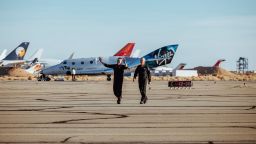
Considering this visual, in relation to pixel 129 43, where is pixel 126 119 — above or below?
below

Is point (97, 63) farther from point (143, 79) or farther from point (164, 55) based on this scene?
point (143, 79)

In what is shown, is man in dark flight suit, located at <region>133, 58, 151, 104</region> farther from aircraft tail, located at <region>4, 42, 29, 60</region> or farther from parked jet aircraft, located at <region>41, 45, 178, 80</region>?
aircraft tail, located at <region>4, 42, 29, 60</region>

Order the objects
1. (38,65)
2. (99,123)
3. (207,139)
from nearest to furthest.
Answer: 1. (207,139)
2. (99,123)
3. (38,65)

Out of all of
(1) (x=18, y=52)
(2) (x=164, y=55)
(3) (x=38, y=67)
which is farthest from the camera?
(3) (x=38, y=67)

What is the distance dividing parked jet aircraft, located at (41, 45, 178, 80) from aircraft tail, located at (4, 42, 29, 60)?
44.8 m

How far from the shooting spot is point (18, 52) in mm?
113625

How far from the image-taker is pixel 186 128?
9492 millimetres

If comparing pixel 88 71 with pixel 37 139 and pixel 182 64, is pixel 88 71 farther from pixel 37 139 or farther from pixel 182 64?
pixel 182 64

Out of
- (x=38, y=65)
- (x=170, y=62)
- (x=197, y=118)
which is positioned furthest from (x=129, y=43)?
(x=197, y=118)

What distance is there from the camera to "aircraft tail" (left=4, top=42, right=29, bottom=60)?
11338cm

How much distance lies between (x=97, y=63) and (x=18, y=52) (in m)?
48.6

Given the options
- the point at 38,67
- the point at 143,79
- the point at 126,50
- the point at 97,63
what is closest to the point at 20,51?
the point at 38,67

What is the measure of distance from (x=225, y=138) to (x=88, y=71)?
61930 millimetres

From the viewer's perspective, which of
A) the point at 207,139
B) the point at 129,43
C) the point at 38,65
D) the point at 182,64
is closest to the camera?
the point at 207,139
